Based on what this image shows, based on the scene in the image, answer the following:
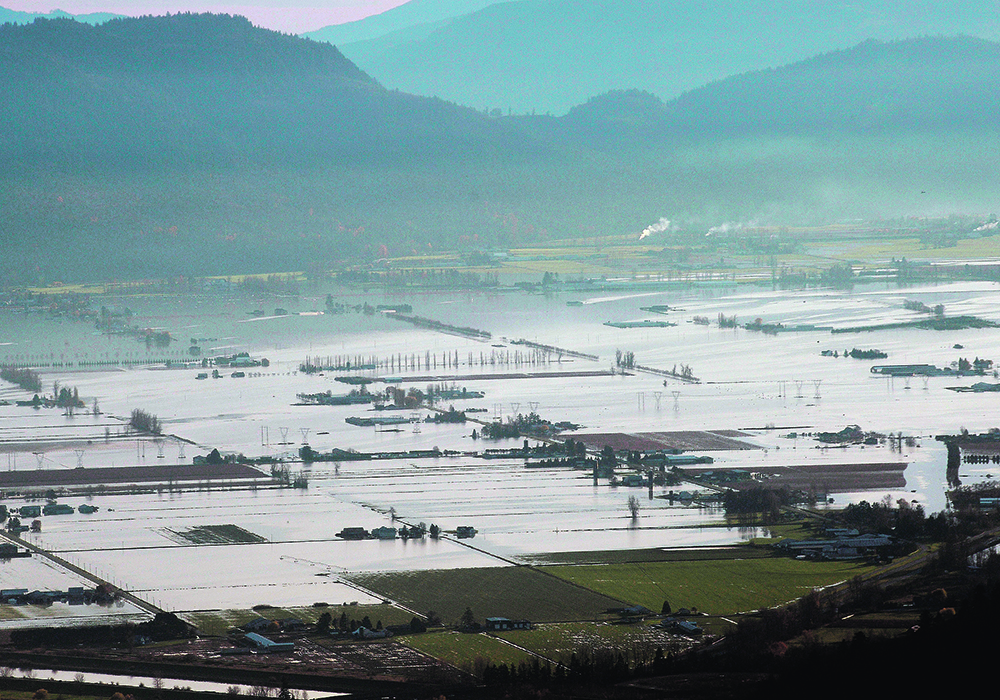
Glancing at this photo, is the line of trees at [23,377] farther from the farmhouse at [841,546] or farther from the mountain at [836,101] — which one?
the mountain at [836,101]

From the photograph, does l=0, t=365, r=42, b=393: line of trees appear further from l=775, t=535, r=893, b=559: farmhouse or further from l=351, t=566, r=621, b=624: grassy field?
l=775, t=535, r=893, b=559: farmhouse

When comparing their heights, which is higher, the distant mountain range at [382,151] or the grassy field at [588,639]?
the distant mountain range at [382,151]

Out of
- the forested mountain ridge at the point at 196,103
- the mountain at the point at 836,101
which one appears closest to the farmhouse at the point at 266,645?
the forested mountain ridge at the point at 196,103

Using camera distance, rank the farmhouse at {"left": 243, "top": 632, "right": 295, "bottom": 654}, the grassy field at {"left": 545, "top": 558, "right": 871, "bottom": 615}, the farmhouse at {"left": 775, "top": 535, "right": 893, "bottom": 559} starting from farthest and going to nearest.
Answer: the farmhouse at {"left": 775, "top": 535, "right": 893, "bottom": 559}, the grassy field at {"left": 545, "top": 558, "right": 871, "bottom": 615}, the farmhouse at {"left": 243, "top": 632, "right": 295, "bottom": 654}

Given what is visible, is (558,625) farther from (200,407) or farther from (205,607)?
(200,407)

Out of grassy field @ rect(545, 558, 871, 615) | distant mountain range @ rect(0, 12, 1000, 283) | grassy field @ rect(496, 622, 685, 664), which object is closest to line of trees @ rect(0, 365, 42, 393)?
grassy field @ rect(545, 558, 871, 615)

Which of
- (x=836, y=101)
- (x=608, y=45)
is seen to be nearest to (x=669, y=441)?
(x=836, y=101)
